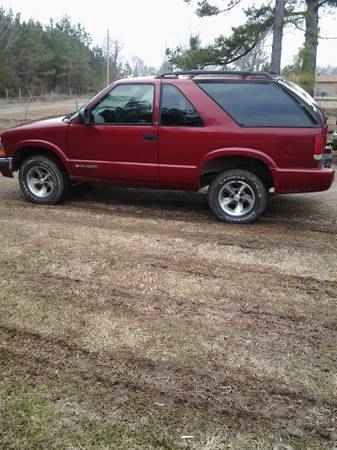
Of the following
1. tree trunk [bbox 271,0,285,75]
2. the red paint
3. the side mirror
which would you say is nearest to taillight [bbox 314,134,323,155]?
the red paint

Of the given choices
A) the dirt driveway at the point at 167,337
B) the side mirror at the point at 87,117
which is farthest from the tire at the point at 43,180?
the dirt driveway at the point at 167,337

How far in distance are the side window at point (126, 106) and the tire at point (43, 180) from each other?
1038 mm

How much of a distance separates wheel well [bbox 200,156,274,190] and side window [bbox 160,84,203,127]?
56cm

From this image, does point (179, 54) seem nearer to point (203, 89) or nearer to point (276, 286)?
point (203, 89)

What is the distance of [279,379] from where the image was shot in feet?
7.97

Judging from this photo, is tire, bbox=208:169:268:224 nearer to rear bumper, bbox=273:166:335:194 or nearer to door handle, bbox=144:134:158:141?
rear bumper, bbox=273:166:335:194

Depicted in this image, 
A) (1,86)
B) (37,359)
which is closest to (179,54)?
(37,359)

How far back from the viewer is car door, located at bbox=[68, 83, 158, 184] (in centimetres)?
530

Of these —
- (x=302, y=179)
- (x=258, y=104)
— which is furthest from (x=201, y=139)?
(x=302, y=179)

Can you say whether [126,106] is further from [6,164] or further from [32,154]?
[6,164]

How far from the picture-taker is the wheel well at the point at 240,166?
203 inches

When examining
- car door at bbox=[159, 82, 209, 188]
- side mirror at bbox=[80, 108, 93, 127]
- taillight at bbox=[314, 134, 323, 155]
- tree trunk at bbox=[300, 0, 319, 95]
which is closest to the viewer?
taillight at bbox=[314, 134, 323, 155]

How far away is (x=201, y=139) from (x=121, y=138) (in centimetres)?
113

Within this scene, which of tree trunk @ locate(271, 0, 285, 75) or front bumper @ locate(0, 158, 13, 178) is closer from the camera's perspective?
front bumper @ locate(0, 158, 13, 178)
